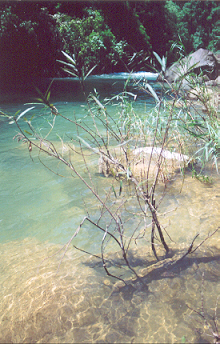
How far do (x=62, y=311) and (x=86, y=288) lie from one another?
26 centimetres

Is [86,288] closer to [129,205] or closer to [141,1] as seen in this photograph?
[129,205]

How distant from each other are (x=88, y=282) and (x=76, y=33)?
59.8ft

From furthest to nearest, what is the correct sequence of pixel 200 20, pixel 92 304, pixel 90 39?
1. pixel 200 20
2. pixel 90 39
3. pixel 92 304

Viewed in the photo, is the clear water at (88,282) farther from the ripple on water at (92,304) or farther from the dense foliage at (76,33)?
the dense foliage at (76,33)

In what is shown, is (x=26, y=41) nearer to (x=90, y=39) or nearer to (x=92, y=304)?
(x=90, y=39)

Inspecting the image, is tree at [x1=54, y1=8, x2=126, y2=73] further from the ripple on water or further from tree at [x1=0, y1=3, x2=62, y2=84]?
the ripple on water

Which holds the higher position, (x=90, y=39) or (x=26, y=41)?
A: (x=90, y=39)

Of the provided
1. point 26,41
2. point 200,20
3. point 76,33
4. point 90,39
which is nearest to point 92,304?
point 26,41

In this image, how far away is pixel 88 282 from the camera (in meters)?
2.25

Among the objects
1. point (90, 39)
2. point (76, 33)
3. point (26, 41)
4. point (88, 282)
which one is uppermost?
point (76, 33)

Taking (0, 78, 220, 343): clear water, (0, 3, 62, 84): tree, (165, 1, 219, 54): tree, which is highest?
(165, 1, 219, 54): tree

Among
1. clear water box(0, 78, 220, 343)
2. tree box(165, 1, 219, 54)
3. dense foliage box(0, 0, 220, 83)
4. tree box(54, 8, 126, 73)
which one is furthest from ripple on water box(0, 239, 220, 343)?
tree box(165, 1, 219, 54)

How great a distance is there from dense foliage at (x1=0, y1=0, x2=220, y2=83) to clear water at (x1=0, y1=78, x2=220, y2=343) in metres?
6.20

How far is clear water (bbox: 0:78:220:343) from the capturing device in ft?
A: 6.07
